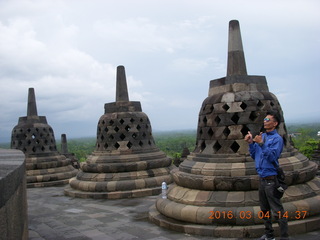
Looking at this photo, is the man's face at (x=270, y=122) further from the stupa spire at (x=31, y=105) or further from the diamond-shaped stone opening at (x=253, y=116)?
the stupa spire at (x=31, y=105)

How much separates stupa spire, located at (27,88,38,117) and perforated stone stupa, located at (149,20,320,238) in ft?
31.5

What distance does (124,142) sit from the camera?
11.0m

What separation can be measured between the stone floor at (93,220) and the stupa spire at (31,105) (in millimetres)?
5433

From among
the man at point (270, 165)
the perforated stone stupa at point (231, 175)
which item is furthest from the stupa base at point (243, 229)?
the man at point (270, 165)

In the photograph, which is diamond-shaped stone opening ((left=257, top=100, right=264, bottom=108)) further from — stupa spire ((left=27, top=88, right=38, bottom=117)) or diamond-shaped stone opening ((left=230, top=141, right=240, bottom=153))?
stupa spire ((left=27, top=88, right=38, bottom=117))

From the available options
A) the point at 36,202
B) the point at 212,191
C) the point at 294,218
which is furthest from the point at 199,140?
the point at 36,202

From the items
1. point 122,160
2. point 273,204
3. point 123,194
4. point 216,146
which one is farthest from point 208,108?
point 122,160

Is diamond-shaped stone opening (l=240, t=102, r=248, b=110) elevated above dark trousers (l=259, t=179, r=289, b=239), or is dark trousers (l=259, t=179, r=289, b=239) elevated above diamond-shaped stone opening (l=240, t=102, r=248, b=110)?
diamond-shaped stone opening (l=240, t=102, r=248, b=110)

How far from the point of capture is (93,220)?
22.7 feet

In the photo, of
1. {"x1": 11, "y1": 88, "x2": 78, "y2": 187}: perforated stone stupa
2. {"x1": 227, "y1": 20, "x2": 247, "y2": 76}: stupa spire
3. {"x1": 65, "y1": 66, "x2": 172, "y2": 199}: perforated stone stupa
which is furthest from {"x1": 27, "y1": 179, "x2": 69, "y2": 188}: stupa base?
{"x1": 227, "y1": 20, "x2": 247, "y2": 76}: stupa spire

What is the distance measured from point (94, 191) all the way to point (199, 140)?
4.56m

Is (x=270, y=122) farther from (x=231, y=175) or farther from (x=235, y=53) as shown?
(x=235, y=53)

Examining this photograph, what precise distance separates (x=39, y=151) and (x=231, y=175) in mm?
10236

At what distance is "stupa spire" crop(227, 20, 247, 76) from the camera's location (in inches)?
260
